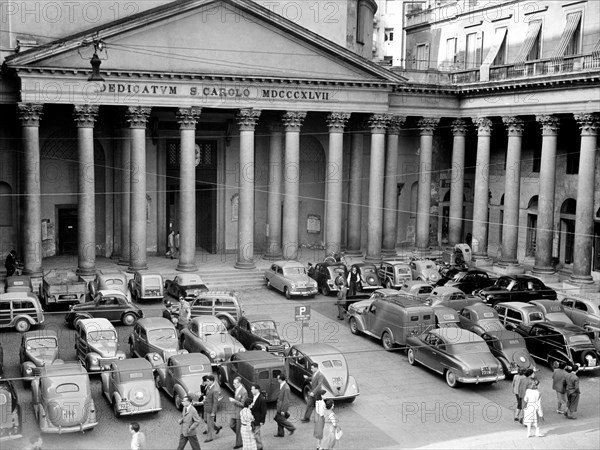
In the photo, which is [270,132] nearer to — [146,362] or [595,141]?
[595,141]

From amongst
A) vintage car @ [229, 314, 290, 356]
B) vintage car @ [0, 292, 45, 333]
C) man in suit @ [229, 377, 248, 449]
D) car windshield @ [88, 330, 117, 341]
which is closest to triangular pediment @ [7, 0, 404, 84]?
vintage car @ [0, 292, 45, 333]

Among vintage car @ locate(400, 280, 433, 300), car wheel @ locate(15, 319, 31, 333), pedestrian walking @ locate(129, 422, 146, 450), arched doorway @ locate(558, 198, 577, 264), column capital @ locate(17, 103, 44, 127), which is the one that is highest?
column capital @ locate(17, 103, 44, 127)

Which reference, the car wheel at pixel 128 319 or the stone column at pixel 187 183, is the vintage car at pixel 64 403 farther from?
the stone column at pixel 187 183

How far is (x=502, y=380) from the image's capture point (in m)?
25.7

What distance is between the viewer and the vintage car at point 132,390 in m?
20.9

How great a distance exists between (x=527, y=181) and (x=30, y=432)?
34.5 metres

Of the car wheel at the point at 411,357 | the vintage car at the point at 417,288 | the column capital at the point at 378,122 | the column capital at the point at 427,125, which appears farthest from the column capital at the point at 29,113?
the column capital at the point at 427,125

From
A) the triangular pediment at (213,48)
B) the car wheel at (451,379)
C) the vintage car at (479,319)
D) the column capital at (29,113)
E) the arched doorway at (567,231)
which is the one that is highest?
the triangular pediment at (213,48)

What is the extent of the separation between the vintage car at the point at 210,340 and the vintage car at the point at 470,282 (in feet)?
44.3

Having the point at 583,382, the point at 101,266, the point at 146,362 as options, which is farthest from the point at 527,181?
the point at 146,362

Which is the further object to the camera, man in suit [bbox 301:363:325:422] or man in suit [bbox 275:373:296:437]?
man in suit [bbox 301:363:325:422]

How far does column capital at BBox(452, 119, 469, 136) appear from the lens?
45.7 m

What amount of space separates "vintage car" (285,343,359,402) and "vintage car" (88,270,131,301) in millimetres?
10902

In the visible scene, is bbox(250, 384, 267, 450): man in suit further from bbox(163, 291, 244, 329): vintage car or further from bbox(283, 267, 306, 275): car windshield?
bbox(283, 267, 306, 275): car windshield
